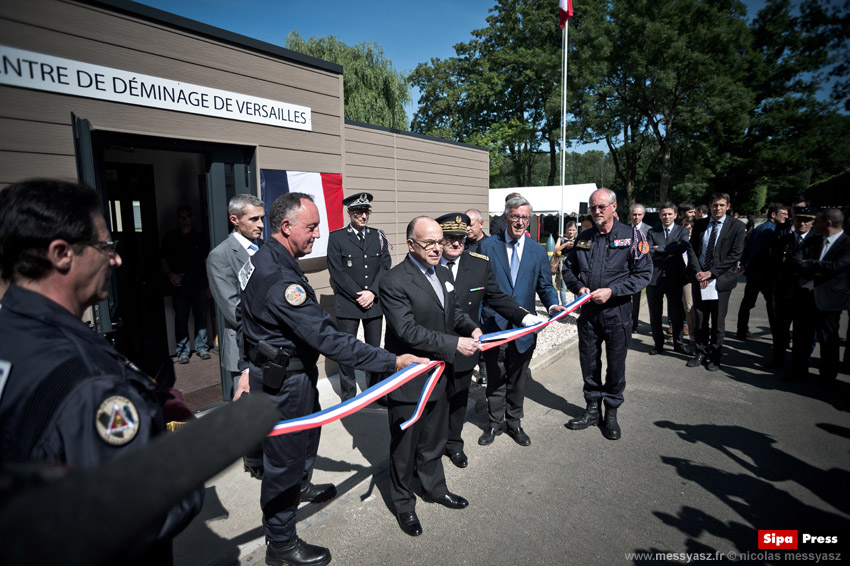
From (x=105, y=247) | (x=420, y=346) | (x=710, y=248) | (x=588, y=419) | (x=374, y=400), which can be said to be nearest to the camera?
(x=105, y=247)

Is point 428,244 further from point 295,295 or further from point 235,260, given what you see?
point 235,260

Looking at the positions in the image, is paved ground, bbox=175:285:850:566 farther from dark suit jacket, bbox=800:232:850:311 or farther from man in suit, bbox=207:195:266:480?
dark suit jacket, bbox=800:232:850:311

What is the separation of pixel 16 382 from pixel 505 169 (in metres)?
49.3

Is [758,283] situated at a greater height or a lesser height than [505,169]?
lesser

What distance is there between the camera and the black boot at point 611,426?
4.48 metres

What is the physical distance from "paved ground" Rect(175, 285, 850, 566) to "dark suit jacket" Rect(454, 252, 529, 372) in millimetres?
1166

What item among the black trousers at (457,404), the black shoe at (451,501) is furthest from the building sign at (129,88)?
the black shoe at (451,501)

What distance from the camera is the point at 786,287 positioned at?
631cm

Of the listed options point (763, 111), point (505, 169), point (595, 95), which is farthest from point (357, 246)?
point (505, 169)

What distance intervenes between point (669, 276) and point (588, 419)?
369 cm

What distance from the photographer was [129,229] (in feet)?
23.1

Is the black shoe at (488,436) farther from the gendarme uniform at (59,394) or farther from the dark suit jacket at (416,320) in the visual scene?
the gendarme uniform at (59,394)

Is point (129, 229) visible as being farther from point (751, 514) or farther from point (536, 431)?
point (751, 514)

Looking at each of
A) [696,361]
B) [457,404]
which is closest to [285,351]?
[457,404]
